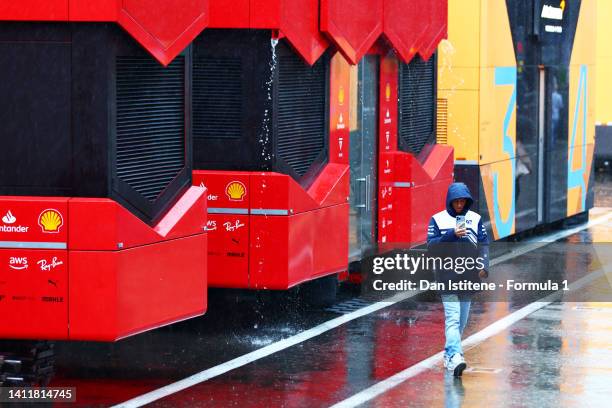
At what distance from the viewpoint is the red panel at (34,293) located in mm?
9898

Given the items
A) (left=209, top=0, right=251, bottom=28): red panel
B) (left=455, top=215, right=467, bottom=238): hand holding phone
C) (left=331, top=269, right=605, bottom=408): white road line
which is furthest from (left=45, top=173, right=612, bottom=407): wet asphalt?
(left=209, top=0, right=251, bottom=28): red panel

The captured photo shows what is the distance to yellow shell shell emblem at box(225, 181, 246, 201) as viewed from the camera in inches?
506

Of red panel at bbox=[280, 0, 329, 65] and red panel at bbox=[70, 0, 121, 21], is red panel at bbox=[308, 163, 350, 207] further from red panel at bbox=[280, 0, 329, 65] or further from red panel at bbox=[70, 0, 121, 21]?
red panel at bbox=[70, 0, 121, 21]

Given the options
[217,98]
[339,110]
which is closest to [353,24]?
[339,110]

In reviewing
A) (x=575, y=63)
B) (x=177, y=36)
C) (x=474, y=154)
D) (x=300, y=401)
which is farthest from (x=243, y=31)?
(x=575, y=63)

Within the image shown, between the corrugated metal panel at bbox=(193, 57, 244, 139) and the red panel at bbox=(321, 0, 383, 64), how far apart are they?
1.06 m

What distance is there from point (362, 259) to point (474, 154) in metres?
3.31

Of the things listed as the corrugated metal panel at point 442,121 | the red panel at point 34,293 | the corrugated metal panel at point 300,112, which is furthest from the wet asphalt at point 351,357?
the corrugated metal panel at point 442,121

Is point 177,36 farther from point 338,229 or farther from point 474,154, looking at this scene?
point 474,154

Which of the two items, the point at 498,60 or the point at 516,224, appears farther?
the point at 516,224

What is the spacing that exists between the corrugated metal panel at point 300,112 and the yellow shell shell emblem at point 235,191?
0.44m

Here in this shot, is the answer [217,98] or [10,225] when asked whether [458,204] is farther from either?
[10,225]

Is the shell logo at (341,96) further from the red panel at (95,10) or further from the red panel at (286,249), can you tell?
the red panel at (95,10)

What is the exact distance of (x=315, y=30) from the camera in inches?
528
